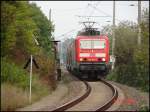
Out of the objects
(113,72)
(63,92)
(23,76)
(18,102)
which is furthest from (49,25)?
(18,102)

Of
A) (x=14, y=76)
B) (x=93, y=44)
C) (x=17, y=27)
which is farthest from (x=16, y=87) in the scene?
(x=93, y=44)

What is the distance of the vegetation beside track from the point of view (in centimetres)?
2205

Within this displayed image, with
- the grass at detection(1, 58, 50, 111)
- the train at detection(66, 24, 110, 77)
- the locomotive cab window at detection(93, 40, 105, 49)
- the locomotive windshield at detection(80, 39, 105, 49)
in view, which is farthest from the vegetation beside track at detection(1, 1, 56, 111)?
the locomotive cab window at detection(93, 40, 105, 49)

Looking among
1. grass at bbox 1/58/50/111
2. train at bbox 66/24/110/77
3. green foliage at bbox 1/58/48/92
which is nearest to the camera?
grass at bbox 1/58/50/111

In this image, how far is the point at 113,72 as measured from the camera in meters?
47.1

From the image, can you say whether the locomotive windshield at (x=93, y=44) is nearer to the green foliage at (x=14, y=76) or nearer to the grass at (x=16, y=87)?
the grass at (x=16, y=87)

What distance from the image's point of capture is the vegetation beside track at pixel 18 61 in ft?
72.3

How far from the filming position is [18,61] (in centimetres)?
3042

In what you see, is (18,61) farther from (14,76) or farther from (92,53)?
(92,53)

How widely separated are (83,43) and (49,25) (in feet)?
61.3

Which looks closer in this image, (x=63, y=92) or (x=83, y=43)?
(x=63, y=92)

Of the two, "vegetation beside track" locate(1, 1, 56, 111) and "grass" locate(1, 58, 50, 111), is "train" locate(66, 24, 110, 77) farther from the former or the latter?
"grass" locate(1, 58, 50, 111)

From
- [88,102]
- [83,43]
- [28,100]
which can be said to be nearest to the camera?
[28,100]

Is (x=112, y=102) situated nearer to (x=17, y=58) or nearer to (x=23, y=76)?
(x=23, y=76)
